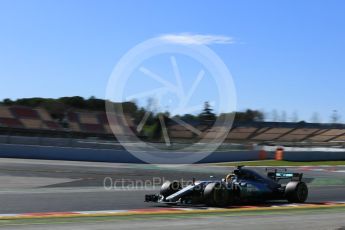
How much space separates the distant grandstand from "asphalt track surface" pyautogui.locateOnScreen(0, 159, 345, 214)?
75.3 ft

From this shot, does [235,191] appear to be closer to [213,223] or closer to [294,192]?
[294,192]

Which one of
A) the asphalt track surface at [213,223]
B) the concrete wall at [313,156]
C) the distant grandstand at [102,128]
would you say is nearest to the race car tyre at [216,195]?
the asphalt track surface at [213,223]

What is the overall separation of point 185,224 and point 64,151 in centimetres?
2649

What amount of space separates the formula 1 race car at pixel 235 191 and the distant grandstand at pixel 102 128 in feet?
107

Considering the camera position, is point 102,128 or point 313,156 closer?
point 313,156

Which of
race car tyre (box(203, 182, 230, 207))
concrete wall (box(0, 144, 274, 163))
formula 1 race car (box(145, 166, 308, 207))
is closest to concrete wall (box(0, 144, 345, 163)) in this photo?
concrete wall (box(0, 144, 274, 163))

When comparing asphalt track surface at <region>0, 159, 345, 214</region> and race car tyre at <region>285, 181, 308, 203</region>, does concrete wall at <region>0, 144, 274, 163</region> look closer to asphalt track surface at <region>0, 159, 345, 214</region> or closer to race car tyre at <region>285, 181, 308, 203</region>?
asphalt track surface at <region>0, 159, 345, 214</region>

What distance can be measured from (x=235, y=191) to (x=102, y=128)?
166 feet

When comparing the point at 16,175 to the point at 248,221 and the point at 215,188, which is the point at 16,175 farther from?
the point at 248,221

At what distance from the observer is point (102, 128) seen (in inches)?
2518

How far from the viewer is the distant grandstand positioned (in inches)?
2153

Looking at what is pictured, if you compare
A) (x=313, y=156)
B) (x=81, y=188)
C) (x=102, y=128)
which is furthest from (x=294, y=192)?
(x=102, y=128)

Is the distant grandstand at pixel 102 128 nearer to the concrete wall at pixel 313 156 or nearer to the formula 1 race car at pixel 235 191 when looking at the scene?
the concrete wall at pixel 313 156

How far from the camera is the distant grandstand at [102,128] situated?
5469 cm
